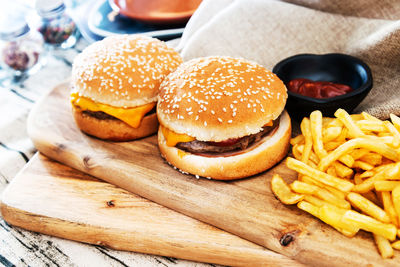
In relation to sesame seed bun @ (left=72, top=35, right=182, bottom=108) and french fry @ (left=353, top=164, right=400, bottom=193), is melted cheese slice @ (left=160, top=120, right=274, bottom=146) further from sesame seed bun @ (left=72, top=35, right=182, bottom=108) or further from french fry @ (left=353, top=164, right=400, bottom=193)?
french fry @ (left=353, top=164, right=400, bottom=193)

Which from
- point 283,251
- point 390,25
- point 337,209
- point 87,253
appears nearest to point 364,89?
point 390,25

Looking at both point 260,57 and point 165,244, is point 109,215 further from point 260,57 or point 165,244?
point 260,57

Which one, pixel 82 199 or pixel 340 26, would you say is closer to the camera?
pixel 82 199

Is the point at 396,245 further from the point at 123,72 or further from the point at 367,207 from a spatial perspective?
the point at 123,72

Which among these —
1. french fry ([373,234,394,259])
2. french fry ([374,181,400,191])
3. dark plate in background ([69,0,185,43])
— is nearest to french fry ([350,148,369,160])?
french fry ([374,181,400,191])

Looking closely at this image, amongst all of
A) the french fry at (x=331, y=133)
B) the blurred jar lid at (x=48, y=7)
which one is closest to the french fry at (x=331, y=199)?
the french fry at (x=331, y=133)

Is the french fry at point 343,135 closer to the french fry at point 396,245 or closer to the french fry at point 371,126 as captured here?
the french fry at point 371,126
